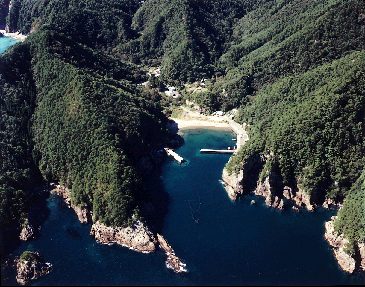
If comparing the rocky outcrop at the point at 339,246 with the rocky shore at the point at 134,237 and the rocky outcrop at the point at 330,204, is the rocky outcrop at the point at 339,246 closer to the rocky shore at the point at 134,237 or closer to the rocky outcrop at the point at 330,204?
the rocky outcrop at the point at 330,204

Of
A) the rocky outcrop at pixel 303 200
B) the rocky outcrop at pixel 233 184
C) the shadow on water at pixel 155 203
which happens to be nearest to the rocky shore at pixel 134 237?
the shadow on water at pixel 155 203

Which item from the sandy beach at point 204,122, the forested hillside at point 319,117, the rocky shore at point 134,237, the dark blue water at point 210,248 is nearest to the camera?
the dark blue water at point 210,248

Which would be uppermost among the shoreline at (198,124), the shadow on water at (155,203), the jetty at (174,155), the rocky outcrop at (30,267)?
the shoreline at (198,124)

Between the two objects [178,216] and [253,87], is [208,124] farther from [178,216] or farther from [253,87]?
[178,216]

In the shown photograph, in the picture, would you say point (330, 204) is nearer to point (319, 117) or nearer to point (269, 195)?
point (269, 195)

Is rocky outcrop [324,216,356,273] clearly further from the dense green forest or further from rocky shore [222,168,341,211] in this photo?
rocky shore [222,168,341,211]

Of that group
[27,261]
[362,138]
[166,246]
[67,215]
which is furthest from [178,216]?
[362,138]

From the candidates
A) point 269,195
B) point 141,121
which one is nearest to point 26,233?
point 141,121
